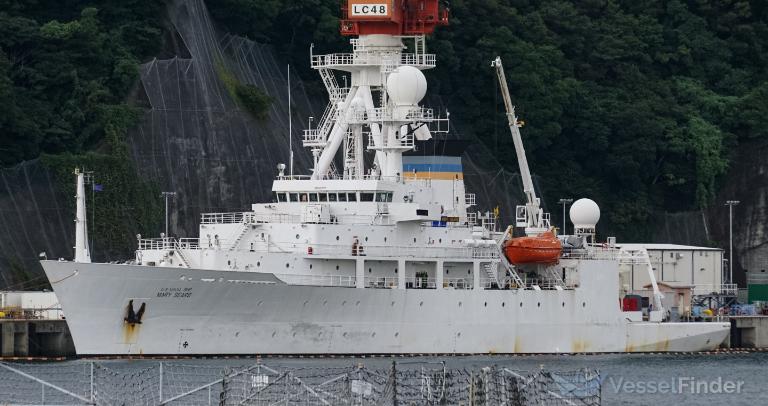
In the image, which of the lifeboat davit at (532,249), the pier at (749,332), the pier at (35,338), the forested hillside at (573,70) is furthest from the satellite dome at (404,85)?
the pier at (749,332)

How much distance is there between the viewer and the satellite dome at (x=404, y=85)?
76188 mm

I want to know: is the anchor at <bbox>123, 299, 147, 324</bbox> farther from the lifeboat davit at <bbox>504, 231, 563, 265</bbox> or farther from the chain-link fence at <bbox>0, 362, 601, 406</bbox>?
the lifeboat davit at <bbox>504, 231, 563, 265</bbox>

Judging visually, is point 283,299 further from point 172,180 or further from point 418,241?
point 172,180

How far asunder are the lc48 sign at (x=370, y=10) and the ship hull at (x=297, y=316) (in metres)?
11.0

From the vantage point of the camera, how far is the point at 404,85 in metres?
76.2

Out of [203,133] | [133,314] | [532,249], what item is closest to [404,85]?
[532,249]

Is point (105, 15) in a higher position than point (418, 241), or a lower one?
higher

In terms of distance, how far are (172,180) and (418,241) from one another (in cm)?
1846

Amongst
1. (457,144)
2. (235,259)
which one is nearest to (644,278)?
(457,144)

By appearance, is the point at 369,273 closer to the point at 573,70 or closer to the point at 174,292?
the point at 174,292

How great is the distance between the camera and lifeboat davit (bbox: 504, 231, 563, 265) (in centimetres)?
7800

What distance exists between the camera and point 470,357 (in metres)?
75.4

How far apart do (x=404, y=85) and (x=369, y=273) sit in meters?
7.40

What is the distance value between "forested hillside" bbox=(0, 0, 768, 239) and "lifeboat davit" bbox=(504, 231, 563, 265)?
22565mm
